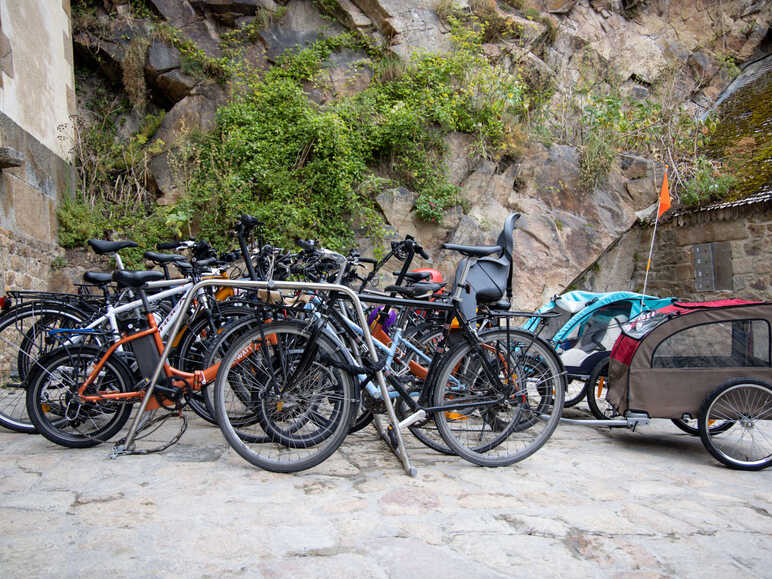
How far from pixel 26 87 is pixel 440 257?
21.6 feet

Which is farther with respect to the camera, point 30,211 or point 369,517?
point 30,211

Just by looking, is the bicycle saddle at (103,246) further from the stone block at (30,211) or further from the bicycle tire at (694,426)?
the bicycle tire at (694,426)

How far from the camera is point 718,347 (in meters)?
3.86

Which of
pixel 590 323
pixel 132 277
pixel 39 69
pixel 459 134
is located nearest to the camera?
pixel 132 277

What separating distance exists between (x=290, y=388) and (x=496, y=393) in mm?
1351

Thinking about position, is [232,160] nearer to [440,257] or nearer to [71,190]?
[71,190]

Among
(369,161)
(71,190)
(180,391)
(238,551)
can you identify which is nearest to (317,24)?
(369,161)

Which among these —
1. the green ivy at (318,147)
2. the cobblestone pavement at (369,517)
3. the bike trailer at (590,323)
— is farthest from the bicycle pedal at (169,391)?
the green ivy at (318,147)

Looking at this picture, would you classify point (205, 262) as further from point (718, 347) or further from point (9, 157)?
point (718, 347)

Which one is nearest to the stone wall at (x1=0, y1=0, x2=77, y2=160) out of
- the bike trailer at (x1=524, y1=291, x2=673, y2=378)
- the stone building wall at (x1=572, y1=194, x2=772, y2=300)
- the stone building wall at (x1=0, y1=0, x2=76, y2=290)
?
the stone building wall at (x1=0, y1=0, x2=76, y2=290)

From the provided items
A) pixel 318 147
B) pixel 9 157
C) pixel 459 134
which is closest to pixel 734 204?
pixel 459 134

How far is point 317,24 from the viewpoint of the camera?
11094 mm

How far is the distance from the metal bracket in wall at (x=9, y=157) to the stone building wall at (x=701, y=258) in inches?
377

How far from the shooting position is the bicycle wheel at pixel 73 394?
323 cm
